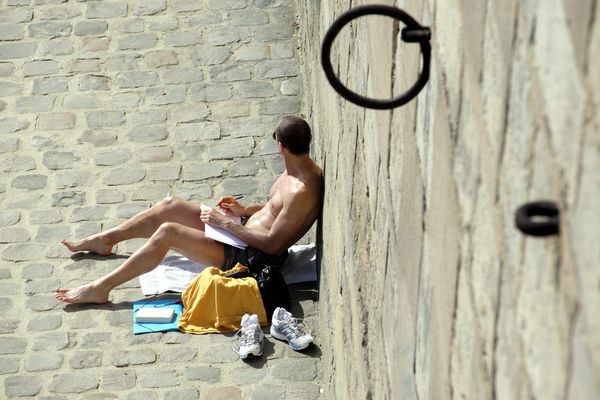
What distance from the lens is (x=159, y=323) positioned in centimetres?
788

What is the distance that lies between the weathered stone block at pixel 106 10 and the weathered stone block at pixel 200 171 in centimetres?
266

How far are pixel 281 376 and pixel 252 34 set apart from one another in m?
4.63

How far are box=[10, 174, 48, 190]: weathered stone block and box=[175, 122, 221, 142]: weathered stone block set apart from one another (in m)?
1.23

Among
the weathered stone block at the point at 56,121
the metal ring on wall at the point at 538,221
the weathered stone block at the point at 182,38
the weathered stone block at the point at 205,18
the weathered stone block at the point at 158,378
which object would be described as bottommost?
the weathered stone block at the point at 158,378

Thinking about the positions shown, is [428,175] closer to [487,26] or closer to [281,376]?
[487,26]

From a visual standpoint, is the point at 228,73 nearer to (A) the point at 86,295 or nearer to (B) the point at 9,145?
(B) the point at 9,145

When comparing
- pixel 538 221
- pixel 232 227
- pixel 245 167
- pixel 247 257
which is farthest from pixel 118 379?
pixel 538 221

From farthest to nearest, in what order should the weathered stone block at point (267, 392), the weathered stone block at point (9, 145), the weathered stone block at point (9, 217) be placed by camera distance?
the weathered stone block at point (9, 145) < the weathered stone block at point (9, 217) < the weathered stone block at point (267, 392)

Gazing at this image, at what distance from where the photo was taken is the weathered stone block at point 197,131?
989 cm

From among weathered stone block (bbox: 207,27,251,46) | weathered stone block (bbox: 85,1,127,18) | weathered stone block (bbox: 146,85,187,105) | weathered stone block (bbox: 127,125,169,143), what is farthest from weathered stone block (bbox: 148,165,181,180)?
weathered stone block (bbox: 85,1,127,18)

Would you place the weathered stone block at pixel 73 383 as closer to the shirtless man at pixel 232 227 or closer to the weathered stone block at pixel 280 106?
the shirtless man at pixel 232 227

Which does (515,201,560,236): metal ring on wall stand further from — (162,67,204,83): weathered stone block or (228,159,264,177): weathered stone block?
(162,67,204,83): weathered stone block

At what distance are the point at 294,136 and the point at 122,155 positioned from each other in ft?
7.86

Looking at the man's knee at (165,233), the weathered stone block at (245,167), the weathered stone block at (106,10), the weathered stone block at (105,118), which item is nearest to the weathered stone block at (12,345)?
the man's knee at (165,233)
